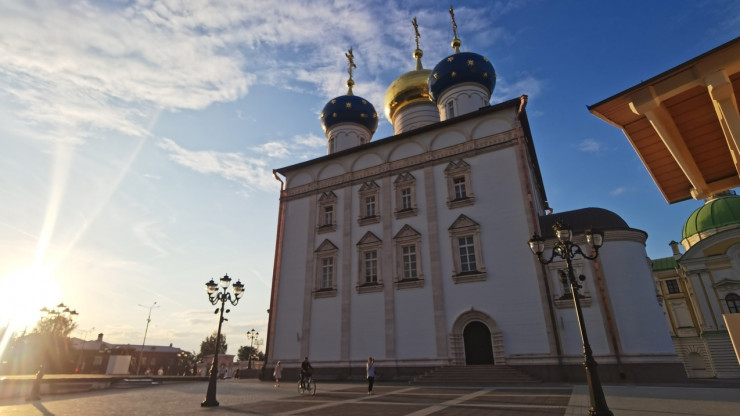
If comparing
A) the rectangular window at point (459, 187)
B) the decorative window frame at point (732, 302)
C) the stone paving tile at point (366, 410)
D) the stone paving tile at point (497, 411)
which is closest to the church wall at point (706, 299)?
the decorative window frame at point (732, 302)

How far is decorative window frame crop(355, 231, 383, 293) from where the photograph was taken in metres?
20.6

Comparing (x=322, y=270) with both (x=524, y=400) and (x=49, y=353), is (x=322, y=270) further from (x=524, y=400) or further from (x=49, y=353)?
(x=49, y=353)

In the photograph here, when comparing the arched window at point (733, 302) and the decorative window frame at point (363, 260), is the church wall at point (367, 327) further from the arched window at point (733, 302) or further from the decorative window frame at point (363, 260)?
the arched window at point (733, 302)

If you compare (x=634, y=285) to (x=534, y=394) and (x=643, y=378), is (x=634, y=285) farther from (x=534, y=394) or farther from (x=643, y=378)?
(x=534, y=394)

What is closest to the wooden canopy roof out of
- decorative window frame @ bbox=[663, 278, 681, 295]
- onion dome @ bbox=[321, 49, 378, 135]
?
onion dome @ bbox=[321, 49, 378, 135]

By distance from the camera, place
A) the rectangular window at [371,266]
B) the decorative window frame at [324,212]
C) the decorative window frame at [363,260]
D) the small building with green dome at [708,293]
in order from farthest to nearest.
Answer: the small building with green dome at [708,293] → the decorative window frame at [324,212] → the rectangular window at [371,266] → the decorative window frame at [363,260]

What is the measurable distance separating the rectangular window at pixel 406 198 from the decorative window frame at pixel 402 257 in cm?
140

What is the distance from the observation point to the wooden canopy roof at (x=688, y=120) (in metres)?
3.50

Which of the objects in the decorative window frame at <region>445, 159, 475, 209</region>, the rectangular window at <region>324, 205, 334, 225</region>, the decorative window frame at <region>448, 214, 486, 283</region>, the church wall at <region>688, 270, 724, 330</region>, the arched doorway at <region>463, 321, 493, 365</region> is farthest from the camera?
the church wall at <region>688, 270, 724, 330</region>

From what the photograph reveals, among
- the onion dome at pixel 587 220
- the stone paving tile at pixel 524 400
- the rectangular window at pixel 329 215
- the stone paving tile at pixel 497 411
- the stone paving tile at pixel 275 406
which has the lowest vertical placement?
the stone paving tile at pixel 275 406

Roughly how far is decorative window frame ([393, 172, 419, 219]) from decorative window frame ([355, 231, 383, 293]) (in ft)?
6.30

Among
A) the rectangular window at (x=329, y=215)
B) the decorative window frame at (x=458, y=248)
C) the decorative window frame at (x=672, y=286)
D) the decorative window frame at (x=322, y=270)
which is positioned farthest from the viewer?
the decorative window frame at (x=672, y=286)

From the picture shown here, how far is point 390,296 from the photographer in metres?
19.9

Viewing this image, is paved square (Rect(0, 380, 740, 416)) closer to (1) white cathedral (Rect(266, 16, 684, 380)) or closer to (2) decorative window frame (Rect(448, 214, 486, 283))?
(1) white cathedral (Rect(266, 16, 684, 380))
